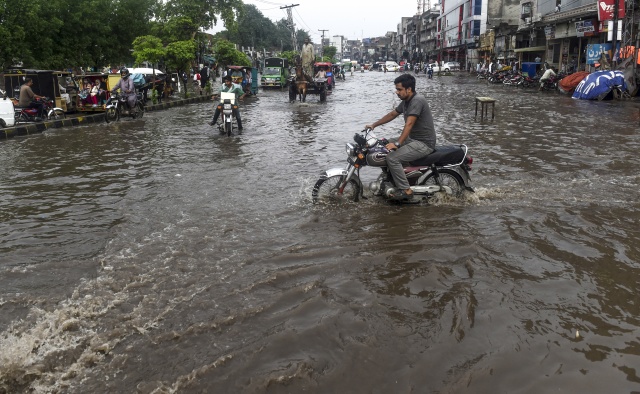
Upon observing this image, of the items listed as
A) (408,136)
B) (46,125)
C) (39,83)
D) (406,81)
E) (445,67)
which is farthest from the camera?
(445,67)

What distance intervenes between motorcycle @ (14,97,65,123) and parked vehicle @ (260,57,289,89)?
21.2 m

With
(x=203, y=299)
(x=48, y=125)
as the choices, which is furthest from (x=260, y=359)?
(x=48, y=125)

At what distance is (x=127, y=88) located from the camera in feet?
55.7

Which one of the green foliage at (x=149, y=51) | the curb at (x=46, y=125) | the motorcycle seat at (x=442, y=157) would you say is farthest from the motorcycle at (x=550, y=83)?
the motorcycle seat at (x=442, y=157)

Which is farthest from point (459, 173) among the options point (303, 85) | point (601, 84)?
point (601, 84)

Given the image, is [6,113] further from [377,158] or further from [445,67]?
[445,67]

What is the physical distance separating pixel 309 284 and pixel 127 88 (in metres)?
14.4

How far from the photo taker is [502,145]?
462 inches

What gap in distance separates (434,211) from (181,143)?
24.9 ft

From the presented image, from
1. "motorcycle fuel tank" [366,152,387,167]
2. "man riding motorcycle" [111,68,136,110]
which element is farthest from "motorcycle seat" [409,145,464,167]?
"man riding motorcycle" [111,68,136,110]

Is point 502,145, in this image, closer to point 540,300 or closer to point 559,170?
point 559,170

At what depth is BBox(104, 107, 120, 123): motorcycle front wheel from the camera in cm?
1676

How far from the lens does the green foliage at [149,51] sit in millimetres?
24531

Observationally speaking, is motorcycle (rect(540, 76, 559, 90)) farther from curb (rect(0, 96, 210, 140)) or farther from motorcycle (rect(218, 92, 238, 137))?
motorcycle (rect(218, 92, 238, 137))
